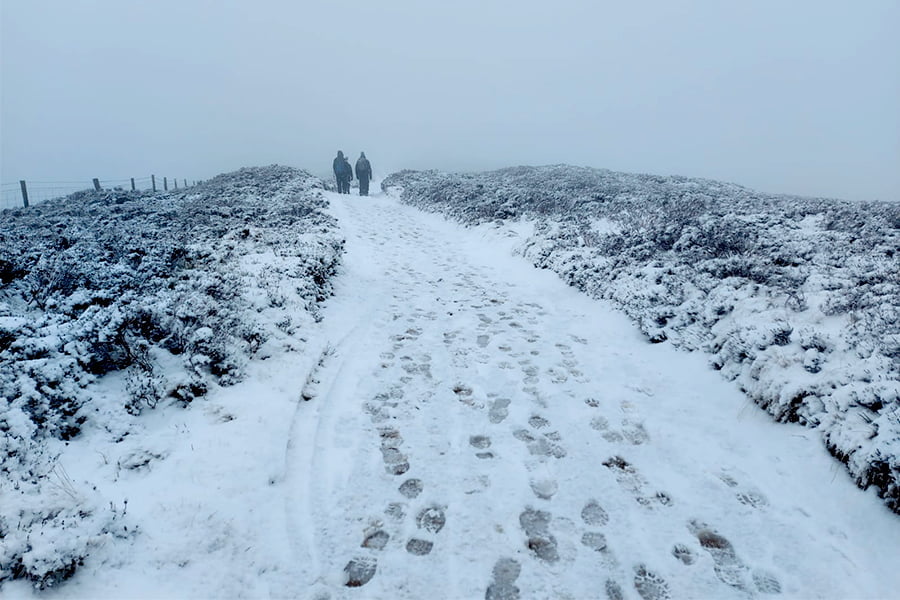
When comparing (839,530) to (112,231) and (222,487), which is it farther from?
(112,231)

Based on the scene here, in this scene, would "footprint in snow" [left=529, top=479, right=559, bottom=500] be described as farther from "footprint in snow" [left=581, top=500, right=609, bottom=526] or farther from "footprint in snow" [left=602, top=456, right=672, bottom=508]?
"footprint in snow" [left=602, top=456, right=672, bottom=508]

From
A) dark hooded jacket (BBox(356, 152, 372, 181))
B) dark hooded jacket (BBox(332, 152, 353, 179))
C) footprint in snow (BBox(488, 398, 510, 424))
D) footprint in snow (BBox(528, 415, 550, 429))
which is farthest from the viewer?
dark hooded jacket (BBox(356, 152, 372, 181))

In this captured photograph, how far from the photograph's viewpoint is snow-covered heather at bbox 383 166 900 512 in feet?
Answer: 14.1

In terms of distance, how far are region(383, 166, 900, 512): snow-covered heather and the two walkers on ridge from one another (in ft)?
57.7

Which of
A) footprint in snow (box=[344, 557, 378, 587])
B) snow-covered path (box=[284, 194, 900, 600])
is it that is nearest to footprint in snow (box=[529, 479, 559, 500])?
snow-covered path (box=[284, 194, 900, 600])

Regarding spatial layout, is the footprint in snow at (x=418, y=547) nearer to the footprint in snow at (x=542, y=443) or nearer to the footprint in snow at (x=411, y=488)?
the footprint in snow at (x=411, y=488)

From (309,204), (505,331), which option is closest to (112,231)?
(309,204)

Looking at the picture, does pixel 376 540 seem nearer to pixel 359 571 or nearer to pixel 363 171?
pixel 359 571

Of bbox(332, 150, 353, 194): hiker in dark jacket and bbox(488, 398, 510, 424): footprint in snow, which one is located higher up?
bbox(332, 150, 353, 194): hiker in dark jacket

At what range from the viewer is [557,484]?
4242mm

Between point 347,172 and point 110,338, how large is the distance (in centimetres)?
2536

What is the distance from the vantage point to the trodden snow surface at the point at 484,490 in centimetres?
328

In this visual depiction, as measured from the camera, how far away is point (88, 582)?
308 centimetres

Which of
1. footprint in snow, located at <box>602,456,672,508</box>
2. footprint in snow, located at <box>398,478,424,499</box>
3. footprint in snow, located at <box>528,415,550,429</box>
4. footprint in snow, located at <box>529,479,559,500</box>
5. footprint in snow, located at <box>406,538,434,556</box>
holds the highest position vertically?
footprint in snow, located at <box>528,415,550,429</box>
